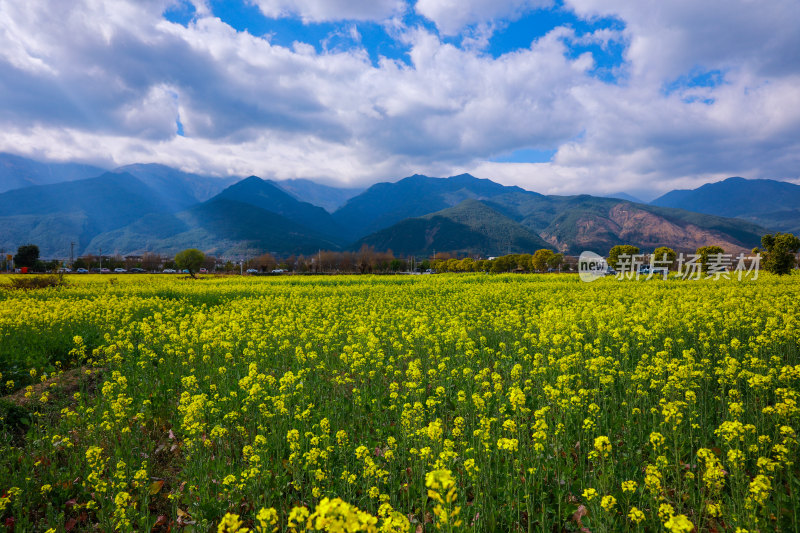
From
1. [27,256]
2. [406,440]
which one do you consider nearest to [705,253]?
[406,440]

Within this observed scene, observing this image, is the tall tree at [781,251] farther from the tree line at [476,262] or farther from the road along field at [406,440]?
the road along field at [406,440]

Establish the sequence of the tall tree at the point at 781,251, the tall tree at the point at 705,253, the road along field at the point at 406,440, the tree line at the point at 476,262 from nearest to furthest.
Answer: the road along field at the point at 406,440 → the tall tree at the point at 781,251 → the tree line at the point at 476,262 → the tall tree at the point at 705,253

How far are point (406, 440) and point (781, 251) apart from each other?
4542 cm

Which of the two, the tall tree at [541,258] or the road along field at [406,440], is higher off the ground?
the tall tree at [541,258]

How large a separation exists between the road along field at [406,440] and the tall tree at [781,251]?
33.2 meters

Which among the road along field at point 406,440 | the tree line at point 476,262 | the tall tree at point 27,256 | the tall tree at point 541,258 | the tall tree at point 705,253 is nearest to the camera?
the road along field at point 406,440

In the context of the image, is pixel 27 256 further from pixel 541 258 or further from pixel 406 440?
pixel 541 258

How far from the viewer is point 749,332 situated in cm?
1064

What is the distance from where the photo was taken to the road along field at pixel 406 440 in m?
4.05

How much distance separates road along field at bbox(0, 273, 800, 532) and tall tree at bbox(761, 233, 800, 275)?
33195mm

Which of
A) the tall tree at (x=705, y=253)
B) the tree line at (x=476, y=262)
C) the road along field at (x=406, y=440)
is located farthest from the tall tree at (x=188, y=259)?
the tall tree at (x=705, y=253)

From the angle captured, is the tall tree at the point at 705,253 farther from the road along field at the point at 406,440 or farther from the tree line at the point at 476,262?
the road along field at the point at 406,440

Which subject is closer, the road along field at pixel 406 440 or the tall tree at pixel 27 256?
the road along field at pixel 406 440

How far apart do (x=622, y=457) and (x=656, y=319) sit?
8.01 m
